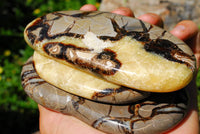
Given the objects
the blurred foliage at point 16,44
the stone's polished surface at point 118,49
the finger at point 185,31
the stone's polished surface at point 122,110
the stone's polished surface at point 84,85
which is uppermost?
the stone's polished surface at point 118,49

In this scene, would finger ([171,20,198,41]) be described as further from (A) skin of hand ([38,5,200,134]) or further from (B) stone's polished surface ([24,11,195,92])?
(B) stone's polished surface ([24,11,195,92])

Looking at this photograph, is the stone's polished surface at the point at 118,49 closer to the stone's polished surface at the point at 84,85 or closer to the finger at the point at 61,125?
the stone's polished surface at the point at 84,85

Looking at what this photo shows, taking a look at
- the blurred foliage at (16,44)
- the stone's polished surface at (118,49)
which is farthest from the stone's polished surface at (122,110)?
the blurred foliage at (16,44)

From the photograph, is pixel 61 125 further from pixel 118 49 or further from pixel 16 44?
pixel 16 44

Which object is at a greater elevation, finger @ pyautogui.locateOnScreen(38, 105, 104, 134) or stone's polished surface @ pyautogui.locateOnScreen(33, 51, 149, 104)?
stone's polished surface @ pyautogui.locateOnScreen(33, 51, 149, 104)

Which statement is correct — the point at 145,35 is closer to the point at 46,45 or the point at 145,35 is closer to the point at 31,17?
the point at 46,45

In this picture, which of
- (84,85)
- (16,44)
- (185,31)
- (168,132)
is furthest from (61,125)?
(16,44)

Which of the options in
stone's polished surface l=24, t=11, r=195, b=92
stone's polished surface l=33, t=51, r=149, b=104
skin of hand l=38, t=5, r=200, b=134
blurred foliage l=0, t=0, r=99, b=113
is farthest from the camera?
blurred foliage l=0, t=0, r=99, b=113

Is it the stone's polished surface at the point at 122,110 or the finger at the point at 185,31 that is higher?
the finger at the point at 185,31

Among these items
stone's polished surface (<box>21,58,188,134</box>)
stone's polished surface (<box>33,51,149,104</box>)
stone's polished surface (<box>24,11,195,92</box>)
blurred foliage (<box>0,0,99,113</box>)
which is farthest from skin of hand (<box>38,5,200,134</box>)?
blurred foliage (<box>0,0,99,113</box>)
